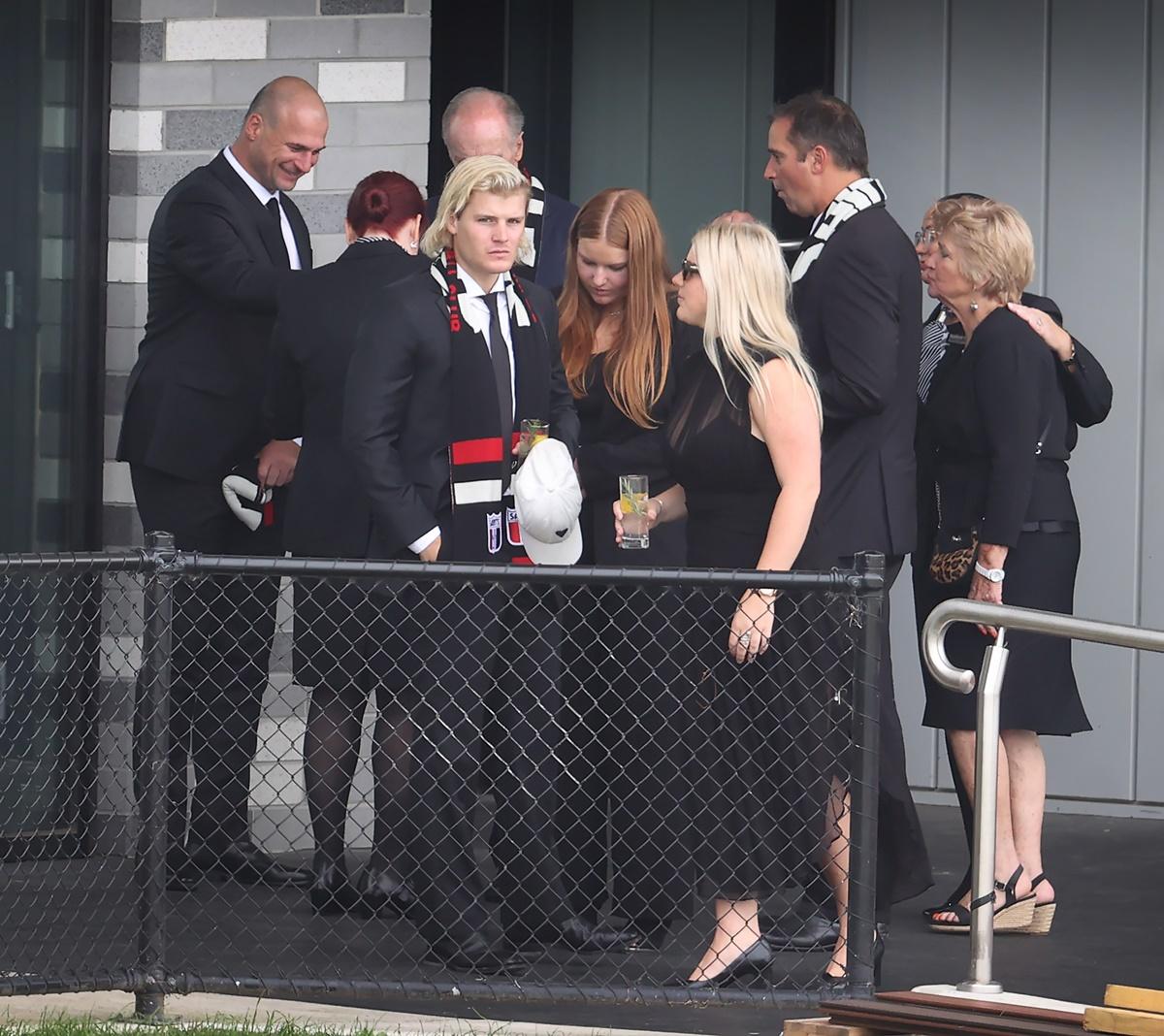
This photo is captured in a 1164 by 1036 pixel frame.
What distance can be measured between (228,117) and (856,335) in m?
2.28

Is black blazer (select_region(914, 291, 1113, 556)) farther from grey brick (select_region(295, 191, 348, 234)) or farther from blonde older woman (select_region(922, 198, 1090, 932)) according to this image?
grey brick (select_region(295, 191, 348, 234))

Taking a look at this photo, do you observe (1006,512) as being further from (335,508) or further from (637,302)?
(335,508)

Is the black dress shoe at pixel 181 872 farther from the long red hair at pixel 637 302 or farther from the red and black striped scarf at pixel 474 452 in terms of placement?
the long red hair at pixel 637 302

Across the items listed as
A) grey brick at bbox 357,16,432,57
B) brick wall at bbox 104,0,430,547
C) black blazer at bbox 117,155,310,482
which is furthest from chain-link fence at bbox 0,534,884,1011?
grey brick at bbox 357,16,432,57

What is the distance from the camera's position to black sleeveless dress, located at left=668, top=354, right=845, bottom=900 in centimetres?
457

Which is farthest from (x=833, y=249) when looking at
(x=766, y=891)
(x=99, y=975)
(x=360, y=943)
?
(x=99, y=975)

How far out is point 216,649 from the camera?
19.3 feet

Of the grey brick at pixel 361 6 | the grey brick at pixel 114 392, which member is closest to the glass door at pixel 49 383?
the grey brick at pixel 114 392

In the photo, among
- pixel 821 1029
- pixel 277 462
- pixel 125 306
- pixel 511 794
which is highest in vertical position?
pixel 125 306

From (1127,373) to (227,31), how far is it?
119 inches

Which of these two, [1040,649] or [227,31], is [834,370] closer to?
[1040,649]

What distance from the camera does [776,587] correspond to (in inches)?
161

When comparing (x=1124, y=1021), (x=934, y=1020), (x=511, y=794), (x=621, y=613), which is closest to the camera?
(x=1124, y=1021)

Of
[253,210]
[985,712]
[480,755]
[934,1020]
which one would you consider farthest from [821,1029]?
[253,210]
